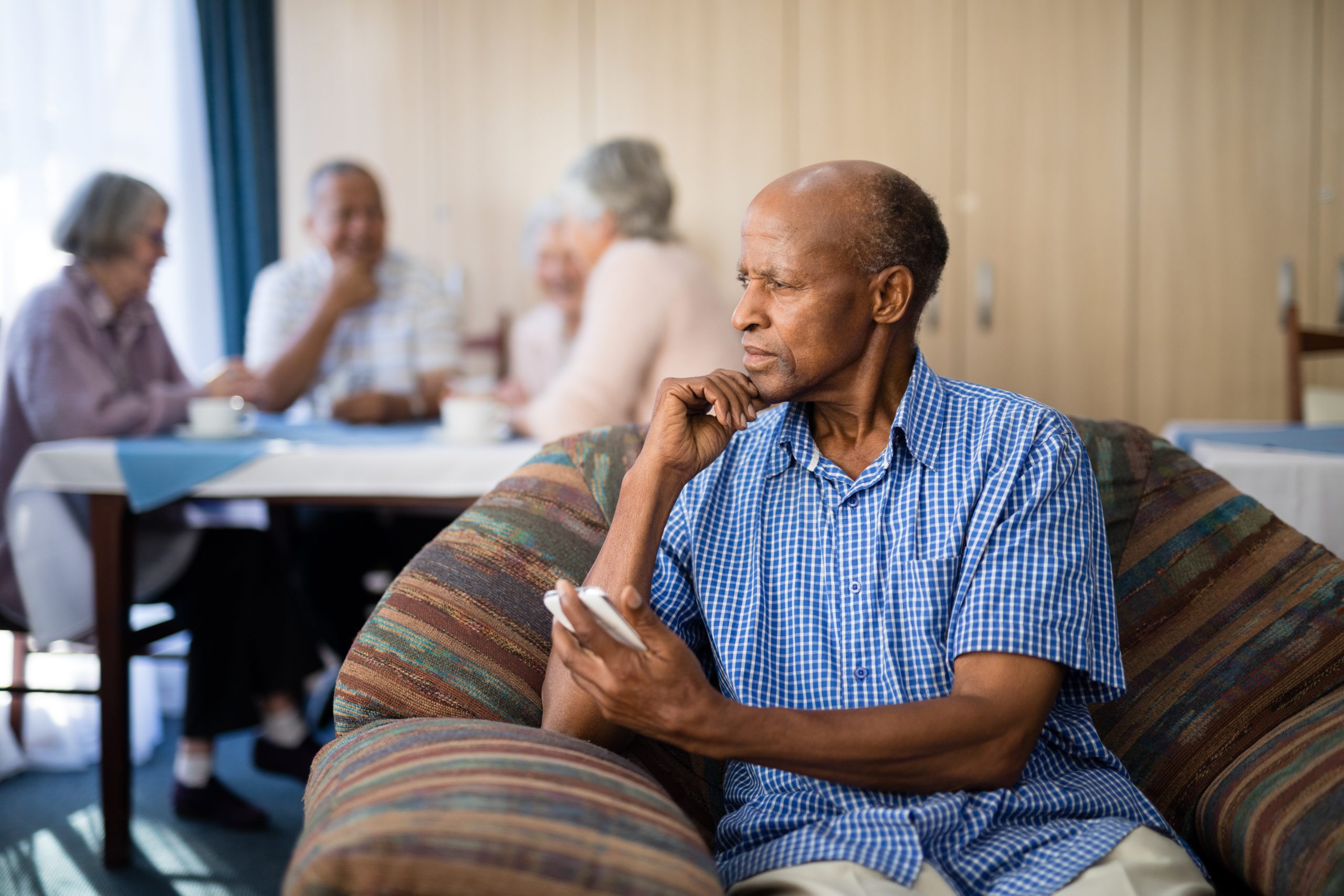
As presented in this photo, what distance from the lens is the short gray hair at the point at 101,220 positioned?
238cm

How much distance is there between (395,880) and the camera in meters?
0.81

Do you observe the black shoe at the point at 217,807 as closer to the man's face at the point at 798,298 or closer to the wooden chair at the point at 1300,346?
the man's face at the point at 798,298

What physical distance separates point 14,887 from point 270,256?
2748 mm

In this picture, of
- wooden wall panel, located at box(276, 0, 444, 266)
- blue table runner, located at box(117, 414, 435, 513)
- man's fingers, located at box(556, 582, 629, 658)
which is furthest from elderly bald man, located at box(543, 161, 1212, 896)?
wooden wall panel, located at box(276, 0, 444, 266)

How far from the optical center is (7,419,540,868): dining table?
Result: 207 centimetres

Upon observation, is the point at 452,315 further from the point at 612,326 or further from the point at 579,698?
the point at 579,698

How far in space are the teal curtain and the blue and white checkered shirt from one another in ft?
10.2

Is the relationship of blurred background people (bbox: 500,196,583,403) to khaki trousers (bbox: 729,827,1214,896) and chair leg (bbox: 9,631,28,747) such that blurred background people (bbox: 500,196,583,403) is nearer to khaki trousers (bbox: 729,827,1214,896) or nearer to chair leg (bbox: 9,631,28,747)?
chair leg (bbox: 9,631,28,747)

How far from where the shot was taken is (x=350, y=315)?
3.15 metres

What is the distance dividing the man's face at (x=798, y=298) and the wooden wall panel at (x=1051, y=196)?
9.53 feet

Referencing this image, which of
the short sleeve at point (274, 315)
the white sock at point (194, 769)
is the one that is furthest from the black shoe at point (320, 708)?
the short sleeve at point (274, 315)

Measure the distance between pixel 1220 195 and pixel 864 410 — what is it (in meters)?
3.16

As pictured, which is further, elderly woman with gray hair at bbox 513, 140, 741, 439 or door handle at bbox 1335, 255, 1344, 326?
door handle at bbox 1335, 255, 1344, 326

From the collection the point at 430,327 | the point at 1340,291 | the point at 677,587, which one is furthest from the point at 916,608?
the point at 1340,291
